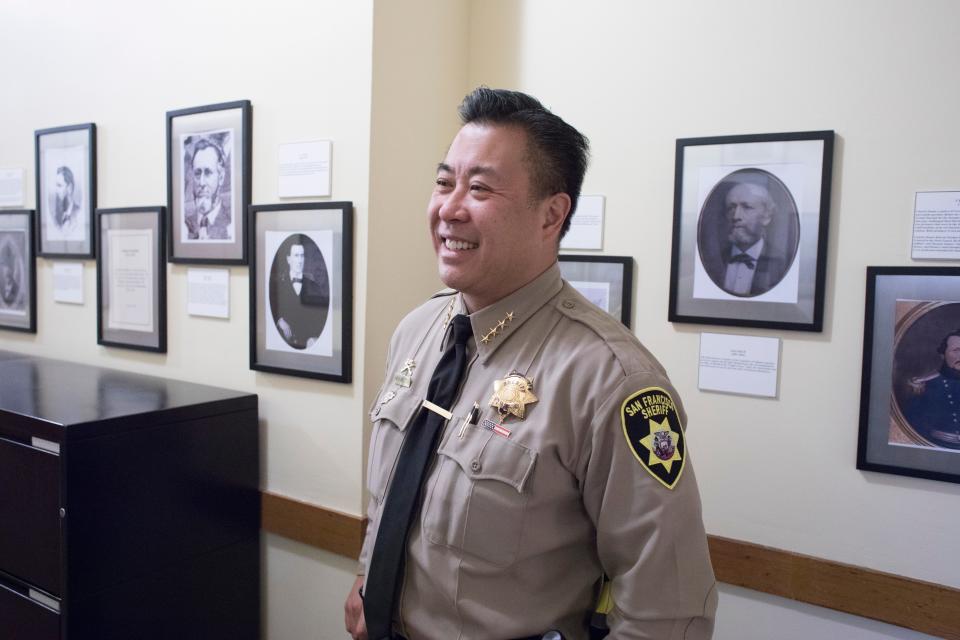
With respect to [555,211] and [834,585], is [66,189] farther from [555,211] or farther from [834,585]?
[834,585]

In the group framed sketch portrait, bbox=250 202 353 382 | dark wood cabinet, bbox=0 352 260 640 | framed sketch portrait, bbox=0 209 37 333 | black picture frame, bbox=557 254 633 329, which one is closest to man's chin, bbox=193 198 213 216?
framed sketch portrait, bbox=250 202 353 382

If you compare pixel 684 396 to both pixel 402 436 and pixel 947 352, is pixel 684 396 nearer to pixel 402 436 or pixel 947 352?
pixel 947 352

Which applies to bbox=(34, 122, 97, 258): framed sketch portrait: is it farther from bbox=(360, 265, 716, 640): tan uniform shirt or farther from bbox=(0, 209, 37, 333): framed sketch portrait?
bbox=(360, 265, 716, 640): tan uniform shirt

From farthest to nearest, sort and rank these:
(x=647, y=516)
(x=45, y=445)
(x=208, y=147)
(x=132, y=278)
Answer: (x=132, y=278) < (x=208, y=147) < (x=45, y=445) < (x=647, y=516)

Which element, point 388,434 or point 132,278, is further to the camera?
point 132,278

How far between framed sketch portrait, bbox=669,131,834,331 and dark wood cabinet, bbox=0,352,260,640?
1481 millimetres

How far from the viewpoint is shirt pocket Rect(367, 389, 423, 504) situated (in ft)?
4.48

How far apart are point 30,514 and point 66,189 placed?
61.3 inches

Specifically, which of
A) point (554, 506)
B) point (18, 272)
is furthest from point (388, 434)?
point (18, 272)

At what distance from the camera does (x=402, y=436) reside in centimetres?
136

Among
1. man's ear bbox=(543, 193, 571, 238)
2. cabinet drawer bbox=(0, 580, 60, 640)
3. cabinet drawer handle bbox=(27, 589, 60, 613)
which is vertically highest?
man's ear bbox=(543, 193, 571, 238)

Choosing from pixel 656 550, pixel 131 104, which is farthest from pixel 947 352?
pixel 131 104

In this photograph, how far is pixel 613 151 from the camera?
6.31 ft

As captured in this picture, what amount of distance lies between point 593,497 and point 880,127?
3.92 ft
